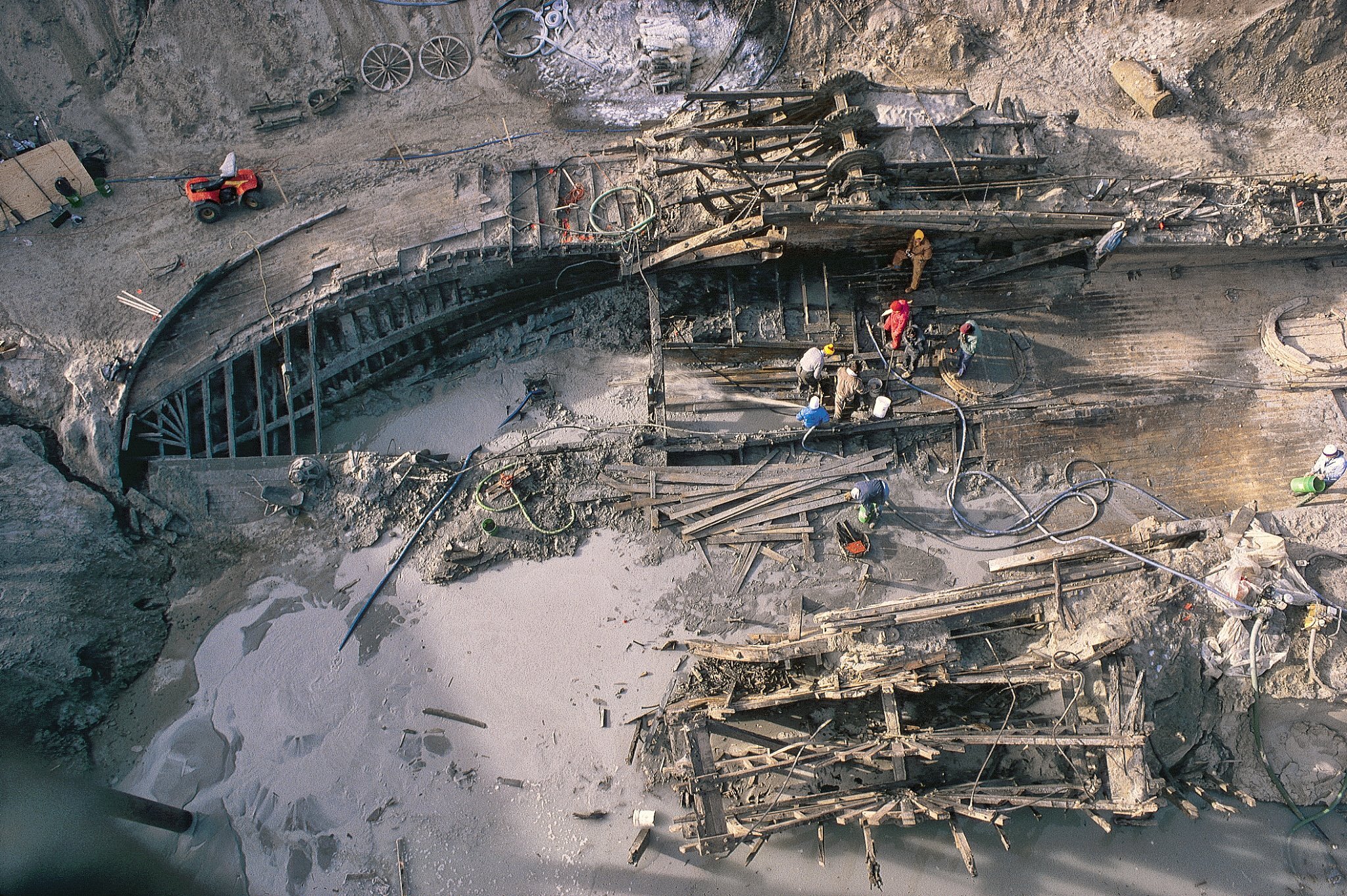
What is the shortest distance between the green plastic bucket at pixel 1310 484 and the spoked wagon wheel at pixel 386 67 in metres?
17.4

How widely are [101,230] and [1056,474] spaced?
17060 mm

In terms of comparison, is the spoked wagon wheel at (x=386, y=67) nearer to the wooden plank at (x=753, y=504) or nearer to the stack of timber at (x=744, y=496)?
the stack of timber at (x=744, y=496)

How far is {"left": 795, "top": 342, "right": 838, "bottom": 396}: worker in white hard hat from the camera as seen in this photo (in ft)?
38.4

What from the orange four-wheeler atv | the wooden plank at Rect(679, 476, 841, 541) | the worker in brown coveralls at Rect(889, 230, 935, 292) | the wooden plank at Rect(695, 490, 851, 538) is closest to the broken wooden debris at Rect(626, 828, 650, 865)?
the wooden plank at Rect(679, 476, 841, 541)

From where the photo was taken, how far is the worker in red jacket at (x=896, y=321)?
38.6ft

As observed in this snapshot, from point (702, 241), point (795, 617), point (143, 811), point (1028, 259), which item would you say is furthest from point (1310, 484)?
point (143, 811)

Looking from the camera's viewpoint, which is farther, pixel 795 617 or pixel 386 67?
pixel 386 67

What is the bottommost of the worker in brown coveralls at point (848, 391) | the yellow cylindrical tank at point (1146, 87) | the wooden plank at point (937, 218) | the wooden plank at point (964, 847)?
the wooden plank at point (964, 847)

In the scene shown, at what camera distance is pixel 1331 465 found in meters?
11.0

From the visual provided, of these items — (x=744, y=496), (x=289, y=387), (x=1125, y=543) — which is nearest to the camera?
(x=1125, y=543)

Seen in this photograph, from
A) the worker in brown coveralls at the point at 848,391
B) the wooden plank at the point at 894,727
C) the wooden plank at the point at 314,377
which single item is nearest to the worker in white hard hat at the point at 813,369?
the worker in brown coveralls at the point at 848,391

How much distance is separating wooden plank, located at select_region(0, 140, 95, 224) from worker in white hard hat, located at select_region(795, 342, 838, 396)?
13455mm

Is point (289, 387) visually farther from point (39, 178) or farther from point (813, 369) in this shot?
point (813, 369)

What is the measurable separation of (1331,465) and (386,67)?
59.6ft
